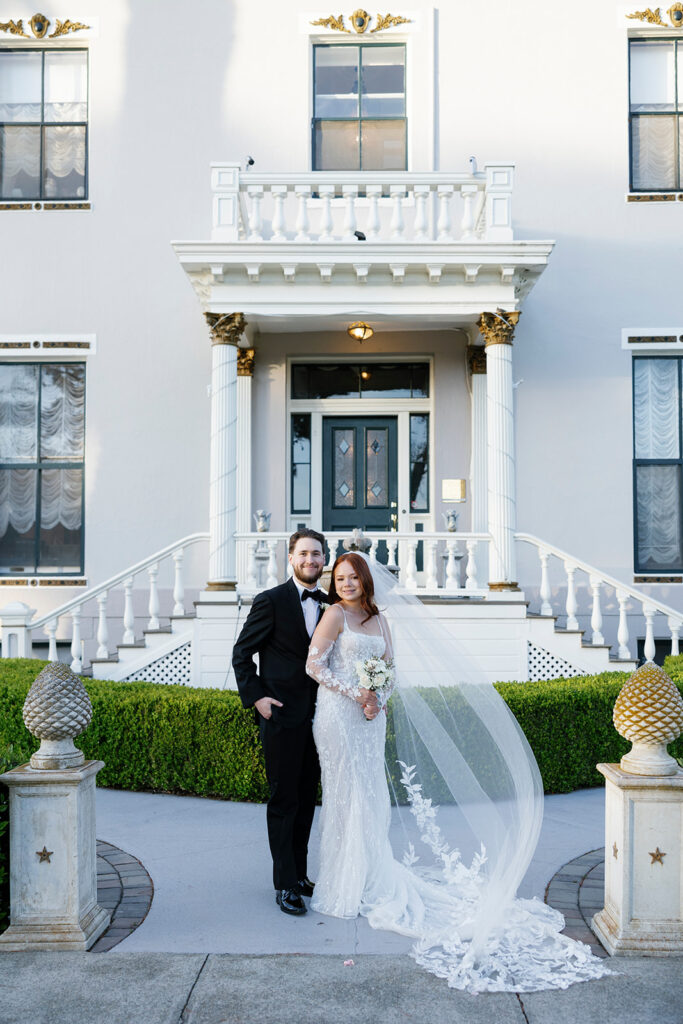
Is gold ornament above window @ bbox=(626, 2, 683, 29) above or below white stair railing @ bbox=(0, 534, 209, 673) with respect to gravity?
above

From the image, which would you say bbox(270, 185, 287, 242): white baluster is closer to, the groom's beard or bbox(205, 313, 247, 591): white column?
bbox(205, 313, 247, 591): white column

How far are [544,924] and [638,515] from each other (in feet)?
25.0

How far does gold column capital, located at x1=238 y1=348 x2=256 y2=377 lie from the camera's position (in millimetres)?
10977

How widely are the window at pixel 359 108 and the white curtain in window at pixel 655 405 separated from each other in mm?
3971

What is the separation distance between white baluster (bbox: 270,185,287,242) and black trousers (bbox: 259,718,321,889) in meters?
5.76

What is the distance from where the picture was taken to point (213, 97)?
450 inches

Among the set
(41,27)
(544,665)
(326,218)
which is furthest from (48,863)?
(41,27)

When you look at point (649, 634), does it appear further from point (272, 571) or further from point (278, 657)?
point (278, 657)

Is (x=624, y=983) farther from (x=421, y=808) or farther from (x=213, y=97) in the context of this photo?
(x=213, y=97)

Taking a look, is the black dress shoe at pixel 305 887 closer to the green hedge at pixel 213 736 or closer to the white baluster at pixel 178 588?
the green hedge at pixel 213 736

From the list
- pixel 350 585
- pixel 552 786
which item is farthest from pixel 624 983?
pixel 552 786

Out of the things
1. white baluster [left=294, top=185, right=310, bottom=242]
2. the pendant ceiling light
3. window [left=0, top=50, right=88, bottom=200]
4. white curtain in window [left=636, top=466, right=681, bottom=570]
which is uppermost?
window [left=0, top=50, right=88, bottom=200]

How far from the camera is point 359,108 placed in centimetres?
1149

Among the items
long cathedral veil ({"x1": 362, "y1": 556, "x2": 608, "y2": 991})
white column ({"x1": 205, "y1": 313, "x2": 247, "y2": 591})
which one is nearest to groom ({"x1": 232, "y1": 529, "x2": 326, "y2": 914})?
long cathedral veil ({"x1": 362, "y1": 556, "x2": 608, "y2": 991})
